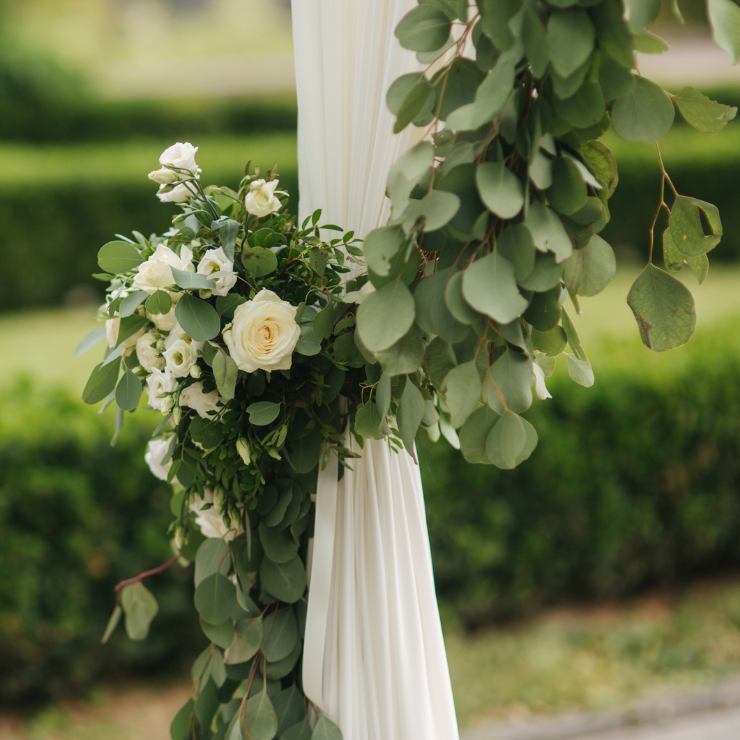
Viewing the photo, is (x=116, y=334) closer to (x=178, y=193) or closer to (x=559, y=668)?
(x=178, y=193)

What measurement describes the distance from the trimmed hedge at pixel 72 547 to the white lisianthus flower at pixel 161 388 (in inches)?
59.1

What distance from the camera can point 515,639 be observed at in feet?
8.99

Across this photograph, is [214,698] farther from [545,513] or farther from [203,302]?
[545,513]

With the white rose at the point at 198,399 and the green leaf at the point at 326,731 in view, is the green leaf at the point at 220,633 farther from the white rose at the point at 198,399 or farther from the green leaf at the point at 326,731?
the white rose at the point at 198,399

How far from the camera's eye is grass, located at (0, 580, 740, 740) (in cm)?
234

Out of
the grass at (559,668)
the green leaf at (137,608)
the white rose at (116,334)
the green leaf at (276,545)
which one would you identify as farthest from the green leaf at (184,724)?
the grass at (559,668)

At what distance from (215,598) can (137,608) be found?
356 mm

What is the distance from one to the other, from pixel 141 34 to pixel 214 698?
429 inches

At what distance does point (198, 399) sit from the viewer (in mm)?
915

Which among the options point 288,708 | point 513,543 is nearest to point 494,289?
point 288,708

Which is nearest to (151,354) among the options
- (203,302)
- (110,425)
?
(203,302)

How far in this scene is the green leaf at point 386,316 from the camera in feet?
2.28

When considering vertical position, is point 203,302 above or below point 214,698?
above

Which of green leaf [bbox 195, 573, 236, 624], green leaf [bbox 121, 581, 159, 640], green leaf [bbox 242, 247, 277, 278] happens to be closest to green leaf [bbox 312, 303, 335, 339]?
green leaf [bbox 242, 247, 277, 278]
